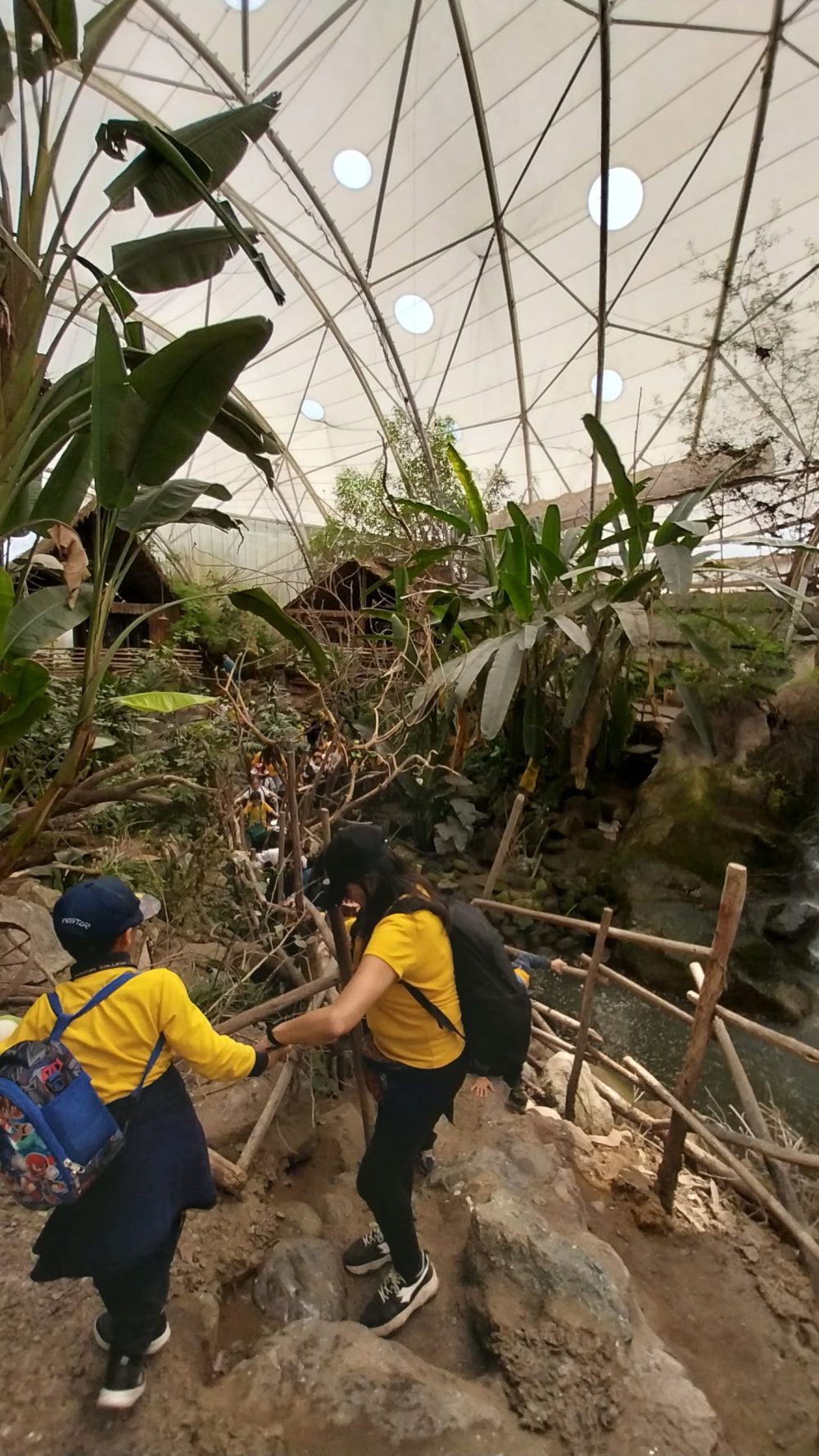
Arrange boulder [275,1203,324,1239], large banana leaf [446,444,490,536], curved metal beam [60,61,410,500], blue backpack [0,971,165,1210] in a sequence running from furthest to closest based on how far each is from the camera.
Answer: curved metal beam [60,61,410,500] < large banana leaf [446,444,490,536] < boulder [275,1203,324,1239] < blue backpack [0,971,165,1210]

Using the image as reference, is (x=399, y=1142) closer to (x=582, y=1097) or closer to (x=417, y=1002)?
(x=417, y=1002)

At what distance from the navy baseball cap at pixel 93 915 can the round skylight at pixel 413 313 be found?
10.1m

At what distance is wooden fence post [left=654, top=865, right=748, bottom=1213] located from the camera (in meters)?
2.28

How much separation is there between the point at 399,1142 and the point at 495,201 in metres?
9.34

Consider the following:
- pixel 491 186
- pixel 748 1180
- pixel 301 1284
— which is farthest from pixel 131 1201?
pixel 491 186

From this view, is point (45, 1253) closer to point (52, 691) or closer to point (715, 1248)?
point (715, 1248)

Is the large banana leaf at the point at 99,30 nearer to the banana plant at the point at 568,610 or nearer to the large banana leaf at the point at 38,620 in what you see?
the large banana leaf at the point at 38,620

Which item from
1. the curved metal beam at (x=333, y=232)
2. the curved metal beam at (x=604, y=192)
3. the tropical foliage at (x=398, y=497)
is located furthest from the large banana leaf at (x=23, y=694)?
the curved metal beam at (x=333, y=232)

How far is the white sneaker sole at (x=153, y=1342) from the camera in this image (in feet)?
5.00

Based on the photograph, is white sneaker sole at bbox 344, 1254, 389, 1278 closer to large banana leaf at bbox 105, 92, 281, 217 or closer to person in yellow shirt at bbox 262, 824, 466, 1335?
person in yellow shirt at bbox 262, 824, 466, 1335

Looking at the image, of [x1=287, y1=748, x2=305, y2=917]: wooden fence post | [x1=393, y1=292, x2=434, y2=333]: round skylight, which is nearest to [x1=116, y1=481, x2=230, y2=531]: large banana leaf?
[x1=287, y1=748, x2=305, y2=917]: wooden fence post

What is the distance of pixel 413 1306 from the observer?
71.2 inches

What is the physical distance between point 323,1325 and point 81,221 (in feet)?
32.6

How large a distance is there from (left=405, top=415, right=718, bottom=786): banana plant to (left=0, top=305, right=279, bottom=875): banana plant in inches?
94.6
